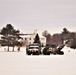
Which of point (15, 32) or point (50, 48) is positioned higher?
point (15, 32)

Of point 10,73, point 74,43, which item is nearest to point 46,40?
point 74,43

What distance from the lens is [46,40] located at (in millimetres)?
83625

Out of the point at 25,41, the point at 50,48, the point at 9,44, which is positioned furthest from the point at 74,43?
the point at 50,48

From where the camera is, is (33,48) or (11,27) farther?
(11,27)

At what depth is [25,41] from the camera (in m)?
79.0

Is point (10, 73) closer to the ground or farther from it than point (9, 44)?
closer to the ground

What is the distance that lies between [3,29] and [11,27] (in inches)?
51.6

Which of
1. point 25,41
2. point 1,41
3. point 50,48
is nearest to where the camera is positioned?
point 50,48

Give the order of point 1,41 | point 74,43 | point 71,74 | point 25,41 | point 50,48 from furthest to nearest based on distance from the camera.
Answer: point 25,41
point 74,43
point 1,41
point 50,48
point 71,74

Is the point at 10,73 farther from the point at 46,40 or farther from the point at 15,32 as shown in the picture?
the point at 46,40

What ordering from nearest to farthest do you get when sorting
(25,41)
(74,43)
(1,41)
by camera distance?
(1,41) → (74,43) → (25,41)

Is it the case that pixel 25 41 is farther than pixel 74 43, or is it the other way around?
pixel 25 41

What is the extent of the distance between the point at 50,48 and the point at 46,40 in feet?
157

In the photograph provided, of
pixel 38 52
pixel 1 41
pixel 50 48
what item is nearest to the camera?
pixel 38 52
